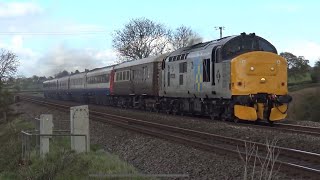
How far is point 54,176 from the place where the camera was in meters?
11.0

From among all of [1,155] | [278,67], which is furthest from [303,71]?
[1,155]

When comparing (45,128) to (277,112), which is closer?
(45,128)

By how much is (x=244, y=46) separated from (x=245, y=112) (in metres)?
2.97

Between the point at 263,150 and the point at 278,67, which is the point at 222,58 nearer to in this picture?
the point at 278,67

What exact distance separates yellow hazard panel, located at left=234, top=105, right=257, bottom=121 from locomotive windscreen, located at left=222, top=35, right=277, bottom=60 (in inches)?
85.5

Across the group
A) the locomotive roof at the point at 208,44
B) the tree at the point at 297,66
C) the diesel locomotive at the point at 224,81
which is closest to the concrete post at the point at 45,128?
the diesel locomotive at the point at 224,81

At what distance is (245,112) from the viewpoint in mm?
17375

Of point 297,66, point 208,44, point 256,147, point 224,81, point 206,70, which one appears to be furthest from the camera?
point 297,66

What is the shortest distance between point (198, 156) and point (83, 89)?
4101 cm

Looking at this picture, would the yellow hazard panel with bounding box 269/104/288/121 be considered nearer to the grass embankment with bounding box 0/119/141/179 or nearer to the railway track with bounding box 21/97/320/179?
the railway track with bounding box 21/97/320/179

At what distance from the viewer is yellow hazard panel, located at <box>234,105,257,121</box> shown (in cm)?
1730

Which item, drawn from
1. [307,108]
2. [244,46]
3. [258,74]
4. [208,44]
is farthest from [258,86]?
[307,108]

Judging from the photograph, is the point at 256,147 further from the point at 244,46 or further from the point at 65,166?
the point at 244,46

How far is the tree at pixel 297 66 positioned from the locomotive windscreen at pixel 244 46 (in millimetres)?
42385
